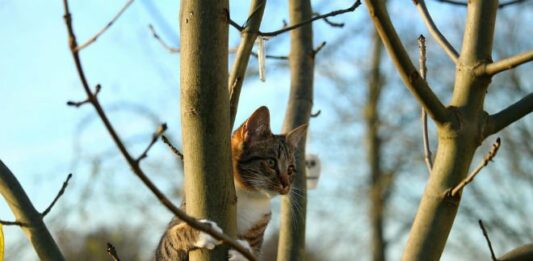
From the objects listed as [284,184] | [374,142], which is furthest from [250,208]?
[374,142]

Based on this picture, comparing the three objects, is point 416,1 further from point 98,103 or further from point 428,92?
point 98,103

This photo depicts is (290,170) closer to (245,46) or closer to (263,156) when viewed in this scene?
(263,156)

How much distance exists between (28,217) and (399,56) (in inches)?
36.1

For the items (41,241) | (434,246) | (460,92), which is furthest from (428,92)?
(41,241)

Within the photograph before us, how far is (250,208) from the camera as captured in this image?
2711mm

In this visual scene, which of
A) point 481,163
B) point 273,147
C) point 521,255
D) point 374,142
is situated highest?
point 374,142

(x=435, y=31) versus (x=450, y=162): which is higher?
(x=435, y=31)

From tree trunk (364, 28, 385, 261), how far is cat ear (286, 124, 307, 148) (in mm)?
7716

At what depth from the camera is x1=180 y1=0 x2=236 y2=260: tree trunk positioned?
1.51 metres

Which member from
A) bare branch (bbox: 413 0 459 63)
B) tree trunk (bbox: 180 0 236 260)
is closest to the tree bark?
tree trunk (bbox: 180 0 236 260)

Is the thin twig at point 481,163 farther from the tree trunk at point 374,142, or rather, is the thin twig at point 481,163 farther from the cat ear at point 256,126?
the tree trunk at point 374,142

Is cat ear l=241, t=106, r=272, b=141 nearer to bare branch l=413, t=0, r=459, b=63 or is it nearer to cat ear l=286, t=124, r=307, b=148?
cat ear l=286, t=124, r=307, b=148

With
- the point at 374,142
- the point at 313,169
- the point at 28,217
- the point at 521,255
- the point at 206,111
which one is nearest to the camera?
the point at 206,111

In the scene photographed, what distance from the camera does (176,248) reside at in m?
2.22
